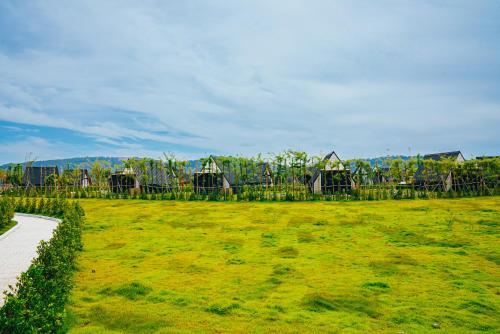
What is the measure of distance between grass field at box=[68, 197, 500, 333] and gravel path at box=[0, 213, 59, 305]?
5.00 ft

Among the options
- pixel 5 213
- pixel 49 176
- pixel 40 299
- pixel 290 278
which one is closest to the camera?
pixel 40 299

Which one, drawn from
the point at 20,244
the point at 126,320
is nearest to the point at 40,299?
the point at 126,320

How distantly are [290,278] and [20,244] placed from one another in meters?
9.79

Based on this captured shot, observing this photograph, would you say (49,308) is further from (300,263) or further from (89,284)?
(300,263)

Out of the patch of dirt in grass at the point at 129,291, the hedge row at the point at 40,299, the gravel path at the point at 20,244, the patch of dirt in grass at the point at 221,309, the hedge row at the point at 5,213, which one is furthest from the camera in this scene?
the hedge row at the point at 5,213

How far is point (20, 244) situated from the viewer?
12492 mm

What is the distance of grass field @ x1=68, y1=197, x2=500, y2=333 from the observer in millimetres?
6383

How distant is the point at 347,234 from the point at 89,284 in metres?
9.34

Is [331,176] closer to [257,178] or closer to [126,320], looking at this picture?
[257,178]

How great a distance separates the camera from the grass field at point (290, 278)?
6.38 metres

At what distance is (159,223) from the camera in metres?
17.0

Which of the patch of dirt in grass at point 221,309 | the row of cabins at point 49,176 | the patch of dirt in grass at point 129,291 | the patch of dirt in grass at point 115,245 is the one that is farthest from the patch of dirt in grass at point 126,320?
the row of cabins at point 49,176

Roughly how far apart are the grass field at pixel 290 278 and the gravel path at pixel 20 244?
1.53 metres

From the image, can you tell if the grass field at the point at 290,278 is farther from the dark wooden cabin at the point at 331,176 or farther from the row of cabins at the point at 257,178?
the dark wooden cabin at the point at 331,176
